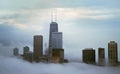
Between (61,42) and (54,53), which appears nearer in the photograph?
(54,53)

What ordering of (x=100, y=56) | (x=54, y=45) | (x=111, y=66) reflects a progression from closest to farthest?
(x=111, y=66) → (x=100, y=56) → (x=54, y=45)

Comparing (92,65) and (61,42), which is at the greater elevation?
(61,42)

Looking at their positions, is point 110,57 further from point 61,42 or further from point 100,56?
point 61,42

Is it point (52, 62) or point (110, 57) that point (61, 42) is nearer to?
point (52, 62)

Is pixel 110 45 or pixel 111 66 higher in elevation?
pixel 110 45

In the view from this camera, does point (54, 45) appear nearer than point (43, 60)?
No

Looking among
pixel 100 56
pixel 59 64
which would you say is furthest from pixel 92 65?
pixel 59 64

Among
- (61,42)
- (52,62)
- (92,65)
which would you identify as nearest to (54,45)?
(61,42)

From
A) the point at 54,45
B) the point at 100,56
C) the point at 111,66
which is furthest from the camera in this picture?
the point at 54,45
